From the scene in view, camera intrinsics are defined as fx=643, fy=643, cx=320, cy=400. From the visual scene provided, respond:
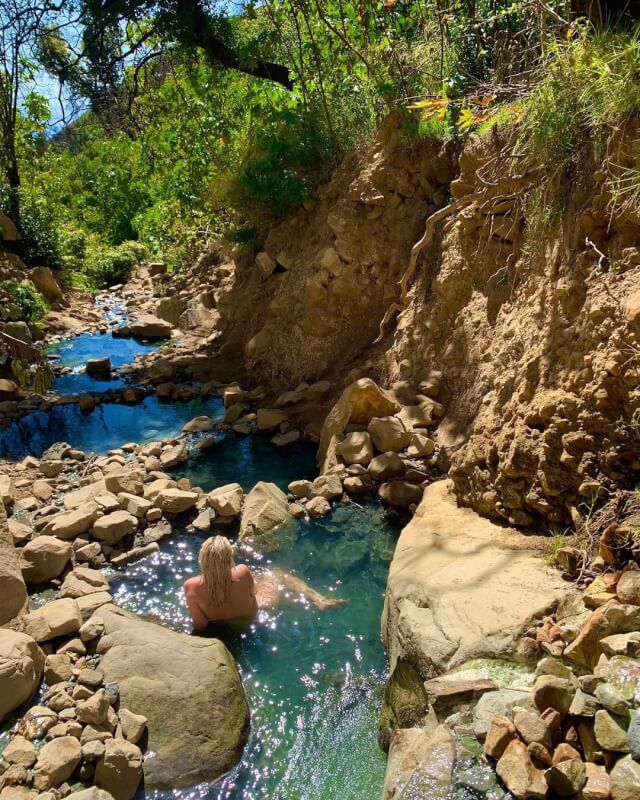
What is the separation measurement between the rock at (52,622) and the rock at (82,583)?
0.49 metres

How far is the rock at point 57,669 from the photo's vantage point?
3.52 m

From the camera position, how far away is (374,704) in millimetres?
3568

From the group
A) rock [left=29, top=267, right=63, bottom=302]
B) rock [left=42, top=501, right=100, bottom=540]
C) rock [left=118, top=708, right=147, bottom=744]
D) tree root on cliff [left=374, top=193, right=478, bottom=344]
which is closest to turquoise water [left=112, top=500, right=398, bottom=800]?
rock [left=118, top=708, right=147, bottom=744]

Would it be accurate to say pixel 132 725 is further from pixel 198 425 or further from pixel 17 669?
pixel 198 425

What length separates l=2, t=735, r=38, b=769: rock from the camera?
2.91 metres

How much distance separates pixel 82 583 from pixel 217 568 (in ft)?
3.72

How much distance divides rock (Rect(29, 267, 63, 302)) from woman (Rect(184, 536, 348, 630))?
9.35 m

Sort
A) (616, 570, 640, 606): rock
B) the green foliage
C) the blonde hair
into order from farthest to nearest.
Answer: the green foliage < the blonde hair < (616, 570, 640, 606): rock

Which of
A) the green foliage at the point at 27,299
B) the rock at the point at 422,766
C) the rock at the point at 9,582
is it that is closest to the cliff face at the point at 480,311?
the rock at the point at 422,766

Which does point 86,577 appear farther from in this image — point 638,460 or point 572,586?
point 638,460

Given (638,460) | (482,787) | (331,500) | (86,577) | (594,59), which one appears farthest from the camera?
(331,500)

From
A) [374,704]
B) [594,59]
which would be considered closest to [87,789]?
[374,704]

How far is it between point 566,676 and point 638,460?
137 centimetres

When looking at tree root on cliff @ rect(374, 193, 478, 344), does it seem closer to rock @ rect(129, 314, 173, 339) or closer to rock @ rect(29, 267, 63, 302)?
rock @ rect(129, 314, 173, 339)
